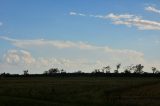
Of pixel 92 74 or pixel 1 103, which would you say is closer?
pixel 1 103

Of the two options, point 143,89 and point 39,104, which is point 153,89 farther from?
point 39,104

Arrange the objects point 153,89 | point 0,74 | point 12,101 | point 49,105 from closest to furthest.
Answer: point 49,105, point 12,101, point 153,89, point 0,74

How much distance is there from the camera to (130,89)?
225ft

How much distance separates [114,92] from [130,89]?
3522 mm

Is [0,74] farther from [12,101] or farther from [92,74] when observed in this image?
[12,101]

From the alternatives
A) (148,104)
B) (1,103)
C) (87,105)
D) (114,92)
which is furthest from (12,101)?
(114,92)

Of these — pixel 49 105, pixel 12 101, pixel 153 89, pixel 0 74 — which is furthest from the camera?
pixel 0 74

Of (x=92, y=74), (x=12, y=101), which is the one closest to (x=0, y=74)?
(x=92, y=74)

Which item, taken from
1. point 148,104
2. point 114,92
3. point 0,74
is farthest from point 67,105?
point 0,74

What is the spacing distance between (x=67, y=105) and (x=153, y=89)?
28.4 metres

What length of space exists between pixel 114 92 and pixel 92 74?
A: 133 metres

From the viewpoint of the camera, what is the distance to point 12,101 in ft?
141

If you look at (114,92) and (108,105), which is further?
(114,92)

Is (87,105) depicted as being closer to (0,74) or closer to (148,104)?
(148,104)
